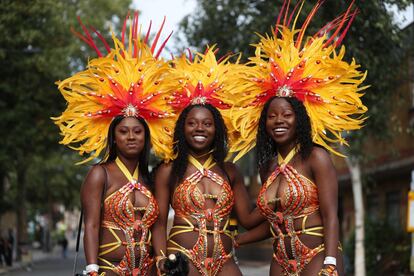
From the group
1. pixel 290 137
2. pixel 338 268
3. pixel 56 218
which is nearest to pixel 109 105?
pixel 290 137

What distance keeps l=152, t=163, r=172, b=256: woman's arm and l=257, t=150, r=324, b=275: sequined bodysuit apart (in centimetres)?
93

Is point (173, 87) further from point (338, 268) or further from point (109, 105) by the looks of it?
point (338, 268)

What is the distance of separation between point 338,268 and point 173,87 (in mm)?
2116

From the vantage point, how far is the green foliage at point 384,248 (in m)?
22.8

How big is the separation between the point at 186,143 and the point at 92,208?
36.9 inches

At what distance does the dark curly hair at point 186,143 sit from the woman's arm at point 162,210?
2.4 inches

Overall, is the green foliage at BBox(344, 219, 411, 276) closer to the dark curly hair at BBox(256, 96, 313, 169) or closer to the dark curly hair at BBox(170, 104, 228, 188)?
the dark curly hair at BBox(170, 104, 228, 188)

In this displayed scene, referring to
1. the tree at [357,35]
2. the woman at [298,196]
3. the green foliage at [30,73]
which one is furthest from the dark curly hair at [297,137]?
the green foliage at [30,73]

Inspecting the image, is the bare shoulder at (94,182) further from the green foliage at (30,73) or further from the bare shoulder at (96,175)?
the green foliage at (30,73)

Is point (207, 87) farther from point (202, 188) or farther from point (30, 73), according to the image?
point (30, 73)

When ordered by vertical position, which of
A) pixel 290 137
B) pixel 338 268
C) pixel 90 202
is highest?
pixel 290 137

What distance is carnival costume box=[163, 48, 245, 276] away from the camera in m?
6.80

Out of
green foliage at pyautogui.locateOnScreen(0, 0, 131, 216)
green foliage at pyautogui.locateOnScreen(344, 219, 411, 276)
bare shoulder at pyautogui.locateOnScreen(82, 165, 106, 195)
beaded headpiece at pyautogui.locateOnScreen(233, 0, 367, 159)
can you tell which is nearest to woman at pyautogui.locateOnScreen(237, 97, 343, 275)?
beaded headpiece at pyautogui.locateOnScreen(233, 0, 367, 159)

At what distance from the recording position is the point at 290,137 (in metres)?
6.58
